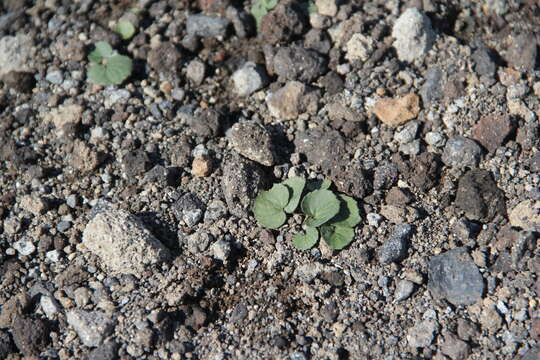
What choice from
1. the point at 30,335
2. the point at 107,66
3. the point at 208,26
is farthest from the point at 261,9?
A: the point at 30,335

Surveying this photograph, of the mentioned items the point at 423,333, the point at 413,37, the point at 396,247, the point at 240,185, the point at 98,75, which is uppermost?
the point at 98,75

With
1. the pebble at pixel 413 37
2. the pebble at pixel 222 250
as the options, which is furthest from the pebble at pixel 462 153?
the pebble at pixel 222 250

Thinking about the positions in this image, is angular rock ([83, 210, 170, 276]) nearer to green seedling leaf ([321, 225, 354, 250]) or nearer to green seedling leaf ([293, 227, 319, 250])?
green seedling leaf ([293, 227, 319, 250])

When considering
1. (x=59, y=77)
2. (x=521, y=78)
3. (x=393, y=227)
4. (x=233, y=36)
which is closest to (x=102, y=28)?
(x=59, y=77)

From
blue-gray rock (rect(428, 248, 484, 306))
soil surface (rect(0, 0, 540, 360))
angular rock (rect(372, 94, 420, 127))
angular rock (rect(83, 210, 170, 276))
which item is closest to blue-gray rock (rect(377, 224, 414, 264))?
soil surface (rect(0, 0, 540, 360))

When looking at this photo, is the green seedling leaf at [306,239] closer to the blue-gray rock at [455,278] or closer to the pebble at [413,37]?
the blue-gray rock at [455,278]

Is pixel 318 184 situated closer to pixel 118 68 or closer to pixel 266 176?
pixel 266 176

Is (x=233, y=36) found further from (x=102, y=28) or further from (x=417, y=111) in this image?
(x=417, y=111)

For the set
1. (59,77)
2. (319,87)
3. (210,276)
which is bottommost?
(210,276)
